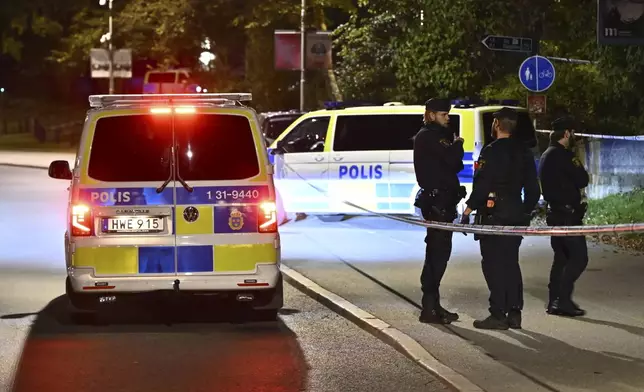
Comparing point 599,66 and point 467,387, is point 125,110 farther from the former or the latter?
point 599,66

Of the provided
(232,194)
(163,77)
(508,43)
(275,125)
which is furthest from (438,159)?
(163,77)

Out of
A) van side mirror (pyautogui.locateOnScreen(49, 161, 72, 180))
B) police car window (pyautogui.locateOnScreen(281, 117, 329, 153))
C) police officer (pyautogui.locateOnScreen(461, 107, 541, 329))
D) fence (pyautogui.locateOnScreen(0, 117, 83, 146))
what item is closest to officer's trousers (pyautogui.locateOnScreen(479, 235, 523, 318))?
police officer (pyautogui.locateOnScreen(461, 107, 541, 329))

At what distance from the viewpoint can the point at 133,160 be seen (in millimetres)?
9648

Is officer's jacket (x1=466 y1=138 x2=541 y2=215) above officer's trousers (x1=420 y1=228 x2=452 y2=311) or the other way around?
above

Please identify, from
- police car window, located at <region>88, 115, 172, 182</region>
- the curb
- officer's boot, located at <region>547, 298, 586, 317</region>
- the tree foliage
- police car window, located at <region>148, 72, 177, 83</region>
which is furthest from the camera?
police car window, located at <region>148, 72, 177, 83</region>

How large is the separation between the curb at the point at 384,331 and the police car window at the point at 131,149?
1.95 metres

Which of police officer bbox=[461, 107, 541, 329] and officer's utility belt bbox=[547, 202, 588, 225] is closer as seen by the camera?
police officer bbox=[461, 107, 541, 329]

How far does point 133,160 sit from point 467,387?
3419 millimetres

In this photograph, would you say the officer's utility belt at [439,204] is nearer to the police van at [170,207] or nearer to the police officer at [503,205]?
the police officer at [503,205]

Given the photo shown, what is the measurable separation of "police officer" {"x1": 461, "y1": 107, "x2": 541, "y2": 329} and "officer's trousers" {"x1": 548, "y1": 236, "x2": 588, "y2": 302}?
2.43ft

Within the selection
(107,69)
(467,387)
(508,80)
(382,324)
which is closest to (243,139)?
(382,324)

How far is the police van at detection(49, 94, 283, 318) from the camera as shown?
31.3 feet

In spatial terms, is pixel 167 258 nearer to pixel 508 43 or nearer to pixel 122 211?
pixel 122 211

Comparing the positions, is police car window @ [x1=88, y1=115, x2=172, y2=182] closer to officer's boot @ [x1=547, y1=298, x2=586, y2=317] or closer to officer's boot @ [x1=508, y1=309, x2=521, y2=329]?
officer's boot @ [x1=508, y1=309, x2=521, y2=329]
